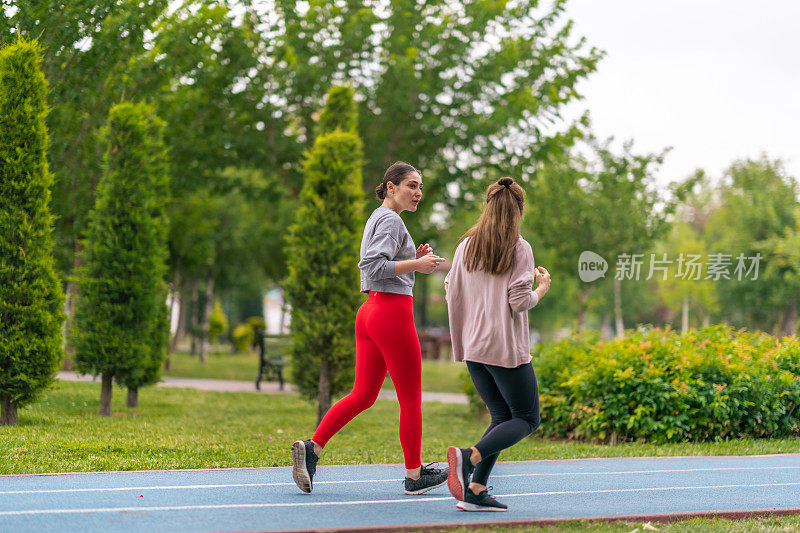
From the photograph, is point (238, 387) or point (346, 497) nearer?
point (346, 497)

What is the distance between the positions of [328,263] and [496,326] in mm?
6544

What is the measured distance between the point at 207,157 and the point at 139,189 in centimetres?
802

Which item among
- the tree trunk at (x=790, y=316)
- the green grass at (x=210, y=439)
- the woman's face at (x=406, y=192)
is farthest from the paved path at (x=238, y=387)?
the tree trunk at (x=790, y=316)

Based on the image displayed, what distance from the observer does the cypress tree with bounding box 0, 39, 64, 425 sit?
30.8ft

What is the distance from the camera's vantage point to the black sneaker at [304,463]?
5457mm

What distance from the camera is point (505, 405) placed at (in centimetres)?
520

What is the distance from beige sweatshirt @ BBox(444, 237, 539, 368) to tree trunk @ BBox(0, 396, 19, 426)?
656 centimetres

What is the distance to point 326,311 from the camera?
37.2ft

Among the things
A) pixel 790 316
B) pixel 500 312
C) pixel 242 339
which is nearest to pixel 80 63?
pixel 500 312

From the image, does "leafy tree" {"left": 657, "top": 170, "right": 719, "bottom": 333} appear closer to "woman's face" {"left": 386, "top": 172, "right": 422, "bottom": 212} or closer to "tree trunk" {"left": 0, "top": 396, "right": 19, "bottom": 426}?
"tree trunk" {"left": 0, "top": 396, "right": 19, "bottom": 426}

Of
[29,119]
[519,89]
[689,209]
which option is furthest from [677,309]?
[29,119]

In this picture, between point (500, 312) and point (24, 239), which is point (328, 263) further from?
point (500, 312)

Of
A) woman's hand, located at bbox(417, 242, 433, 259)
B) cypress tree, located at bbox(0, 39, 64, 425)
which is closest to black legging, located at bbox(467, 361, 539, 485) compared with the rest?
woman's hand, located at bbox(417, 242, 433, 259)

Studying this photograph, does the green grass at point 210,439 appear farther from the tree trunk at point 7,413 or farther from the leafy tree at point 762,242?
the leafy tree at point 762,242
